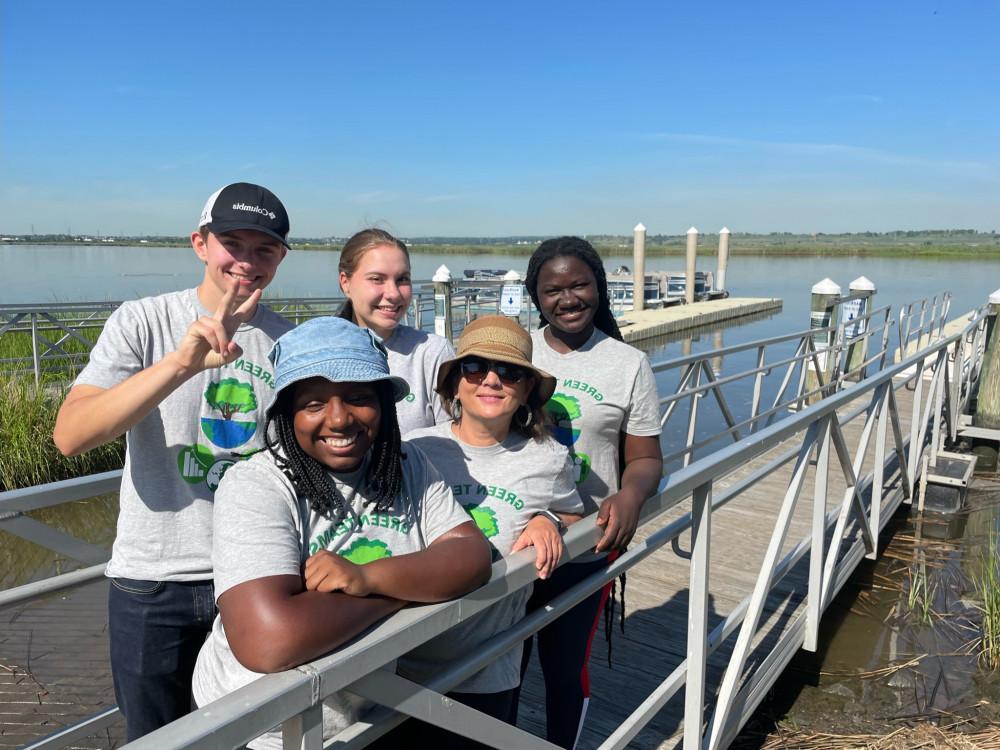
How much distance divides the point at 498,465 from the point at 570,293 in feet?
1.84

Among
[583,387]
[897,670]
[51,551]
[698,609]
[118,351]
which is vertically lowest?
[897,670]

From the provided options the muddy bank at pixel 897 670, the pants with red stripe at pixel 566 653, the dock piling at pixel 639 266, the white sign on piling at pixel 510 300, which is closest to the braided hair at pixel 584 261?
the pants with red stripe at pixel 566 653

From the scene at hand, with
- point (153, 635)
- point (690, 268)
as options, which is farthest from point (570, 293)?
point (690, 268)

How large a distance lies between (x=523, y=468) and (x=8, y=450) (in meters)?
5.27

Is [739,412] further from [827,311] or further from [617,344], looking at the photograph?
[617,344]

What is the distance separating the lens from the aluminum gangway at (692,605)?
0.95 meters

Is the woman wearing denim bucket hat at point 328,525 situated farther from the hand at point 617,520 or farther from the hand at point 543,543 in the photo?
the hand at point 617,520

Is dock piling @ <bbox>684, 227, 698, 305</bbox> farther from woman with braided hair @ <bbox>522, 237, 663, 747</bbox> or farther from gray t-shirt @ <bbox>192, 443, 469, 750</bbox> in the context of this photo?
gray t-shirt @ <bbox>192, 443, 469, 750</bbox>

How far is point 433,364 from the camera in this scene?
192 cm

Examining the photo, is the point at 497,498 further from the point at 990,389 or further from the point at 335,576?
the point at 990,389

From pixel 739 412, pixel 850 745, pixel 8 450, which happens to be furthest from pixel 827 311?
pixel 8 450

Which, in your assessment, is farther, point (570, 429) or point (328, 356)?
point (570, 429)

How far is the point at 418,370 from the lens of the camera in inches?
74.7

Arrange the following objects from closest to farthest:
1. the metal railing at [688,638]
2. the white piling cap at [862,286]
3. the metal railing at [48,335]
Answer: the metal railing at [688,638]
the metal railing at [48,335]
the white piling cap at [862,286]
